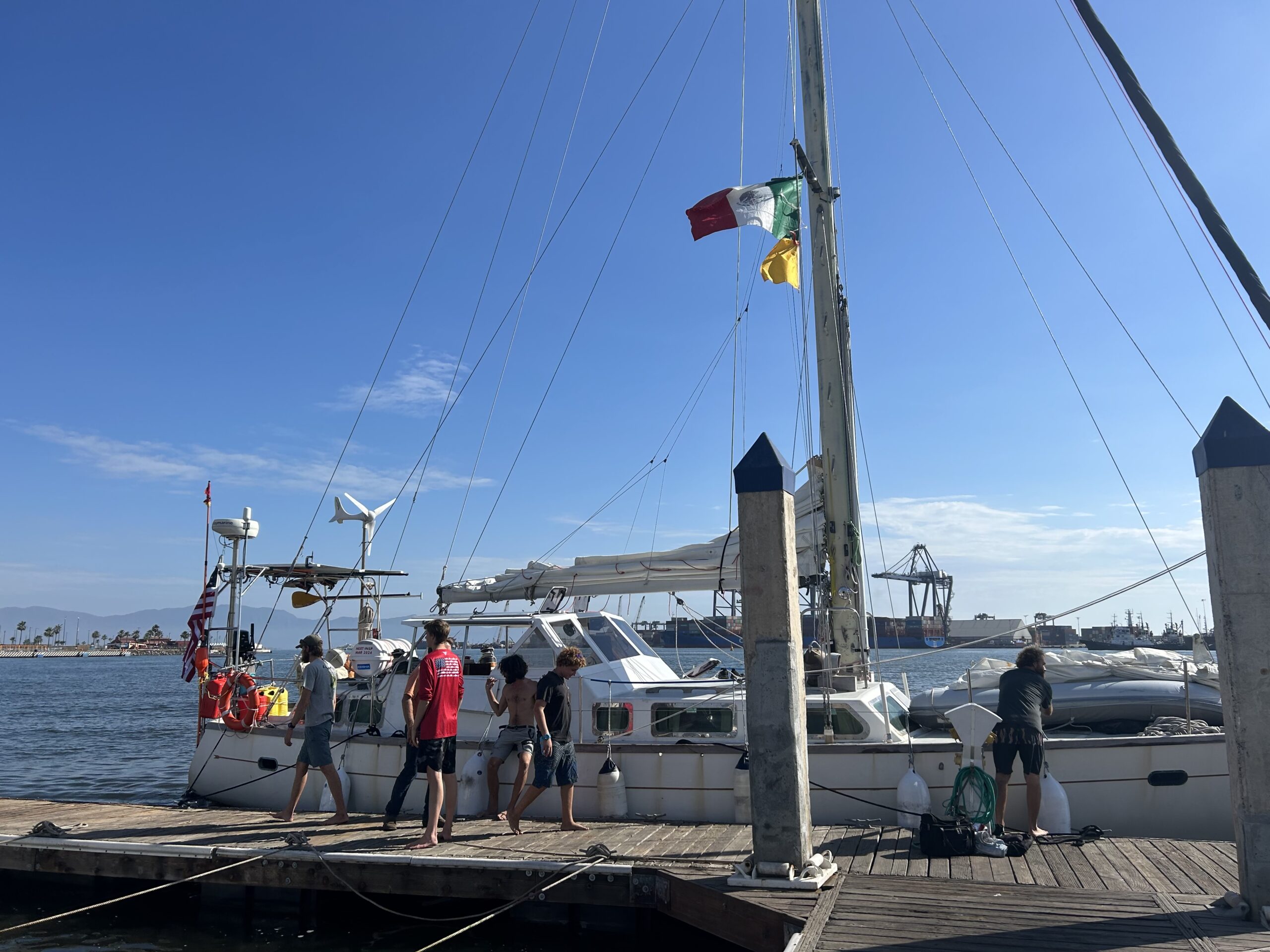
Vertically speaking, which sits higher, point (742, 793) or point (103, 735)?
point (742, 793)

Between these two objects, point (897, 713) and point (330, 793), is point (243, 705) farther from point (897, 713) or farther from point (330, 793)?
point (897, 713)

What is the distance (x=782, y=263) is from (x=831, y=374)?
2367 mm

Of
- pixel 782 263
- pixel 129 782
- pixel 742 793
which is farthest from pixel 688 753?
pixel 129 782

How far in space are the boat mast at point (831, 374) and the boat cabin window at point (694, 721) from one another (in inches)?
70.8

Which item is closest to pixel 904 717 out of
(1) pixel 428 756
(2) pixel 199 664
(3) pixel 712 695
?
(3) pixel 712 695

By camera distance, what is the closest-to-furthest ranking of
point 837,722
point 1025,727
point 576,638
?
1. point 1025,727
2. point 837,722
3. point 576,638

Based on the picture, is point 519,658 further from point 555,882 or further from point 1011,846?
point 1011,846

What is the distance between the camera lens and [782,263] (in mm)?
13445

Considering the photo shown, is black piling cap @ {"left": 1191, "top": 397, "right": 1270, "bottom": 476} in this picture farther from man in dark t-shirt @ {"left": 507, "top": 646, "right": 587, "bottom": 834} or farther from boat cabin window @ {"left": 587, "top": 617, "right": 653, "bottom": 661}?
boat cabin window @ {"left": 587, "top": 617, "right": 653, "bottom": 661}

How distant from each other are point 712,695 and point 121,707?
40.5 metres

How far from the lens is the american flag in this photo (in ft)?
45.0

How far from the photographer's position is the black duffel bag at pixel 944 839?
24.2ft

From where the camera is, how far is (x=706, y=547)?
12977 millimetres

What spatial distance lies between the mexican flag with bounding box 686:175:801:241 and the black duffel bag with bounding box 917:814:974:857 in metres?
8.62
